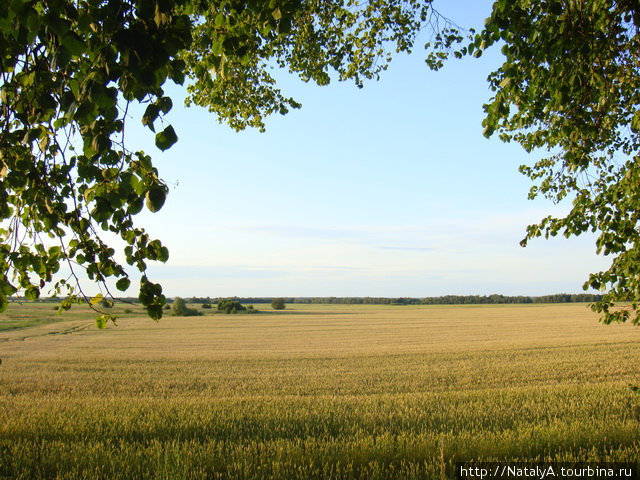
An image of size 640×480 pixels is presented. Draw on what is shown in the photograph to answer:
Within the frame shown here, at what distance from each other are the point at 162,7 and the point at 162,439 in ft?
19.6

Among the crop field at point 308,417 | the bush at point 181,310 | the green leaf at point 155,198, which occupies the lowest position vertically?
the bush at point 181,310

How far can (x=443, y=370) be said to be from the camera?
1565 cm

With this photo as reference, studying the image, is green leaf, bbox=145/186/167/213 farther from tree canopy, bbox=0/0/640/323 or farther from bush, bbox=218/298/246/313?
bush, bbox=218/298/246/313

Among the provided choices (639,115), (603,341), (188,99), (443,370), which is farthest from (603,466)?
(603,341)

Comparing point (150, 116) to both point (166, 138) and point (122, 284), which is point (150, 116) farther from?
point (122, 284)

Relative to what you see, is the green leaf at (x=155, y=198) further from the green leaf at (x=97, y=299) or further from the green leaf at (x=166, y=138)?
the green leaf at (x=97, y=299)

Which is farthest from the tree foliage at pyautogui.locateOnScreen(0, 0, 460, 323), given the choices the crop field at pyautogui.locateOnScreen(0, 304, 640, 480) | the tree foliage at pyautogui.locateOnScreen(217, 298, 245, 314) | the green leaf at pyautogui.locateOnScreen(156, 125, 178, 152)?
the tree foliage at pyautogui.locateOnScreen(217, 298, 245, 314)

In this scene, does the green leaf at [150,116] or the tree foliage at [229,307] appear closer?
the green leaf at [150,116]

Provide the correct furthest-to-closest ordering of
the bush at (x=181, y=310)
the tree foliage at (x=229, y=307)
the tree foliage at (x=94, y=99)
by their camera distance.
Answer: the tree foliage at (x=229, y=307) → the bush at (x=181, y=310) → the tree foliage at (x=94, y=99)

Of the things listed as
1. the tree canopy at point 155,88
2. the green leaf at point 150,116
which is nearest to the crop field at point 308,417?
the tree canopy at point 155,88

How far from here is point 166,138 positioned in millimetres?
2250

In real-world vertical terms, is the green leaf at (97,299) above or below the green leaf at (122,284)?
below

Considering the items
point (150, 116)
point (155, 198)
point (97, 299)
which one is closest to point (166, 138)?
point (150, 116)

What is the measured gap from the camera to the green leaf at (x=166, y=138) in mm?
2236
